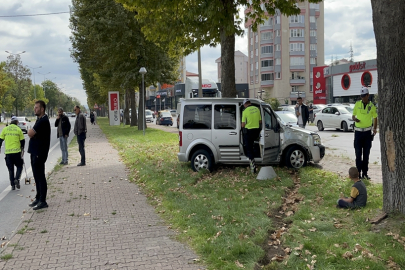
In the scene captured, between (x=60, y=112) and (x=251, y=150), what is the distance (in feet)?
22.3

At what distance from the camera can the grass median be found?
4672 mm

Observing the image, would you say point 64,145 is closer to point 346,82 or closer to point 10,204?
point 10,204

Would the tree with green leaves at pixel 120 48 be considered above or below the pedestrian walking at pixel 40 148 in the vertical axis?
above

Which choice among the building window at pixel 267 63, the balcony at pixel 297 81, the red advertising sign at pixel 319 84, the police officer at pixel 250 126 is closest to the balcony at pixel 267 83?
the building window at pixel 267 63

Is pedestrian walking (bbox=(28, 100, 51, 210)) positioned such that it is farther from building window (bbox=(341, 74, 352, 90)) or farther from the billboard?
building window (bbox=(341, 74, 352, 90))

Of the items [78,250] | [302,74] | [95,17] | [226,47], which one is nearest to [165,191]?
[78,250]

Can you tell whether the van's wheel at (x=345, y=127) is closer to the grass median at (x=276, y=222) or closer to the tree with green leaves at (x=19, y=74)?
the grass median at (x=276, y=222)

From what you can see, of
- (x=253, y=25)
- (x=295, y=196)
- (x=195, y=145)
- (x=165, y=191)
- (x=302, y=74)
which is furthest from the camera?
(x=302, y=74)

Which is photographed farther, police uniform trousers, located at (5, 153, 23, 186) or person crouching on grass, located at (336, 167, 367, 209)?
police uniform trousers, located at (5, 153, 23, 186)

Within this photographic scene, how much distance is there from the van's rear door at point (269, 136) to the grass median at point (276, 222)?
0.63 m

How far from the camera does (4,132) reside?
32.1 ft

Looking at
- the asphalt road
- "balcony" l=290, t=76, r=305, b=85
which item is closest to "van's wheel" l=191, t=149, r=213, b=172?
the asphalt road

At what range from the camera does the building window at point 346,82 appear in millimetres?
57656

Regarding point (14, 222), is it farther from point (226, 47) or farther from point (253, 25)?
point (253, 25)
